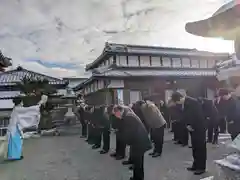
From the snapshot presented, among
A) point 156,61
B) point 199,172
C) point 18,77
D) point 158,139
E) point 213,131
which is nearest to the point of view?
point 199,172

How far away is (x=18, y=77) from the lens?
2069cm

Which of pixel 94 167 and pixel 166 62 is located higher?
pixel 166 62

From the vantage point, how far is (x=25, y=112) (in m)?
7.09

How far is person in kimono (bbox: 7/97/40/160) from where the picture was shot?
6.78 metres

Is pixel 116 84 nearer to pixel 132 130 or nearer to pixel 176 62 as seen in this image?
pixel 176 62

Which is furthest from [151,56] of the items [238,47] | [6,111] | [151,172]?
[238,47]

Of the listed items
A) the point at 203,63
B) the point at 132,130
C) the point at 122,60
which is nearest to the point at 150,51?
the point at 122,60

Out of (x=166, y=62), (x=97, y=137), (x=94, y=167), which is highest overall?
(x=166, y=62)

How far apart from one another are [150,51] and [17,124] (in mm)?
16743

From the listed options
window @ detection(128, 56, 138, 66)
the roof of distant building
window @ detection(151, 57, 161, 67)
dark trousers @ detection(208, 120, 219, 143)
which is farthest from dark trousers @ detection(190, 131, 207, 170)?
window @ detection(151, 57, 161, 67)

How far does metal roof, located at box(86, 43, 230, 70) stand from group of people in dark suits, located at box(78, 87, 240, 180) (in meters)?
9.77

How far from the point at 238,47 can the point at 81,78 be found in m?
32.6

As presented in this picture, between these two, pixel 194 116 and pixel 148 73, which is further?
pixel 148 73

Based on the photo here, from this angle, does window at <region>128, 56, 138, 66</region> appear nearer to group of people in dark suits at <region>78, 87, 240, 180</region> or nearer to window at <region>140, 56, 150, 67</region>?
window at <region>140, 56, 150, 67</region>
